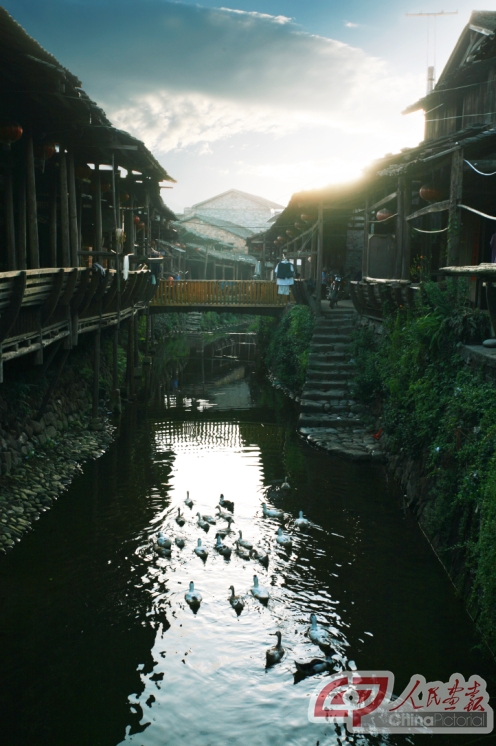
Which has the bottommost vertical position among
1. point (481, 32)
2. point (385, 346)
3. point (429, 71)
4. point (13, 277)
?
point (385, 346)

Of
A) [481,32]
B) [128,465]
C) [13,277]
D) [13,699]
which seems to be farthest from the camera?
[481,32]

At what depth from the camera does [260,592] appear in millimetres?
7891

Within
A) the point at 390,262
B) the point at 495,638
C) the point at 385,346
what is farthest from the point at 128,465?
the point at 390,262

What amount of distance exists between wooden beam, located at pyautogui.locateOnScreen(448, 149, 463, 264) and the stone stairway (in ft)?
14.5

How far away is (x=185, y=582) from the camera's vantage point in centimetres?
834

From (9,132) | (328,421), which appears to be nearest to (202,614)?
(9,132)

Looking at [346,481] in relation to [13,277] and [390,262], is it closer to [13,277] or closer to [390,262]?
[13,277]

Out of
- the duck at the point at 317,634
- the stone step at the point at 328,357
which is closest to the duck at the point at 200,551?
the duck at the point at 317,634

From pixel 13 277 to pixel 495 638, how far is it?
7409mm

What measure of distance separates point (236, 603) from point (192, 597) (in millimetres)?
535

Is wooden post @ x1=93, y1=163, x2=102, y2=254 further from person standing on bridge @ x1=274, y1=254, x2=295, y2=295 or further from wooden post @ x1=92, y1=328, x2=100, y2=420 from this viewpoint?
person standing on bridge @ x1=274, y1=254, x2=295, y2=295

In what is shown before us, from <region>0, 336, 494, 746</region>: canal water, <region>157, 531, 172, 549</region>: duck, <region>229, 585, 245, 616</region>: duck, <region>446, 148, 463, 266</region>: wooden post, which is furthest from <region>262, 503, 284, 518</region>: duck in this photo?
<region>446, 148, 463, 266</region>: wooden post

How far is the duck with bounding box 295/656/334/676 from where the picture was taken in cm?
647

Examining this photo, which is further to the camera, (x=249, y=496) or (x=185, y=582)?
(x=249, y=496)
